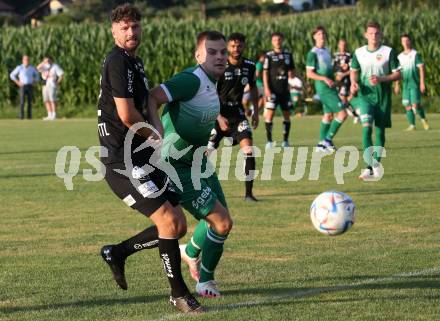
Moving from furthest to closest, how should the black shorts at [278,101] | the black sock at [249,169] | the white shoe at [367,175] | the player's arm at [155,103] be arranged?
the black shorts at [278,101], the white shoe at [367,175], the black sock at [249,169], the player's arm at [155,103]

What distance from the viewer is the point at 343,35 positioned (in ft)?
134

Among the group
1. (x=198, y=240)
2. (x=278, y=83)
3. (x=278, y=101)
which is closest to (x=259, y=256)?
(x=198, y=240)

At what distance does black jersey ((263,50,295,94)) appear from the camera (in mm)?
22641

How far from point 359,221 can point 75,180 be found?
6.49 meters

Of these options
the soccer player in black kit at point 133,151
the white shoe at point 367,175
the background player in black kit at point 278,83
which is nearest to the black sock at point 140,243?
the soccer player in black kit at point 133,151

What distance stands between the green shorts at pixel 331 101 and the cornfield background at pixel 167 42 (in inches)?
708

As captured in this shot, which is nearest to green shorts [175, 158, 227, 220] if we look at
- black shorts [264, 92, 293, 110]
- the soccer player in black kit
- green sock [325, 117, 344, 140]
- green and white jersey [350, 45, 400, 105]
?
the soccer player in black kit

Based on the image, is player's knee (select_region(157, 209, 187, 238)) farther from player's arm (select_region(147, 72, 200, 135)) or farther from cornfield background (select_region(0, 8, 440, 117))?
cornfield background (select_region(0, 8, 440, 117))

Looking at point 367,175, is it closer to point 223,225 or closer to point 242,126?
point 242,126

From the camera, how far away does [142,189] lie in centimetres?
747

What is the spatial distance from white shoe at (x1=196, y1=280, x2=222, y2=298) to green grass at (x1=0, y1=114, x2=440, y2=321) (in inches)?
5.1

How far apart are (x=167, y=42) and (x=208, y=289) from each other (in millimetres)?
34810

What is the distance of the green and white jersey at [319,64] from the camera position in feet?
Result: 71.3

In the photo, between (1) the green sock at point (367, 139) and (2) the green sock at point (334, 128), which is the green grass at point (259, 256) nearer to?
(1) the green sock at point (367, 139)
